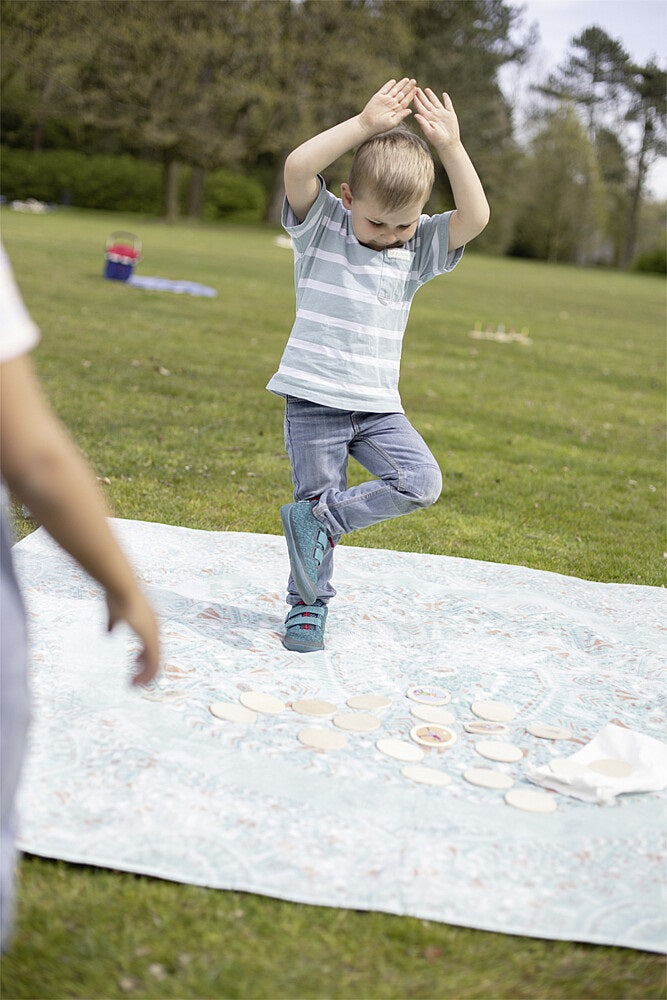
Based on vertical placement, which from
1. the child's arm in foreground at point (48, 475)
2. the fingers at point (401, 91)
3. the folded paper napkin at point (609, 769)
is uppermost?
the fingers at point (401, 91)

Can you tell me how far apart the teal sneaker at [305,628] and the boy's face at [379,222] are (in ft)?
4.00

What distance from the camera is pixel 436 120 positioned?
10.7ft

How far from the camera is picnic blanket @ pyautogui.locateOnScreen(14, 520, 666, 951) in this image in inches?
87.6

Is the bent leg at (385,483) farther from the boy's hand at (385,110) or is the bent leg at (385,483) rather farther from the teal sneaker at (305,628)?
the boy's hand at (385,110)

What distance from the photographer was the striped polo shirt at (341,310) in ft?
11.2

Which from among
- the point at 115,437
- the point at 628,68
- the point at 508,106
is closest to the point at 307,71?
the point at 508,106

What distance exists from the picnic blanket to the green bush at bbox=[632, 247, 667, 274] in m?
46.8

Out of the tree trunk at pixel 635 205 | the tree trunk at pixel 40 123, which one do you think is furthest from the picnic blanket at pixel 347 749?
the tree trunk at pixel 635 205

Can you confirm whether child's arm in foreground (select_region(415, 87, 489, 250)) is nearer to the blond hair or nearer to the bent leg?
the blond hair

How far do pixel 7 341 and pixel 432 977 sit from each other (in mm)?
1446

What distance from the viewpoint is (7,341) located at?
1206 millimetres

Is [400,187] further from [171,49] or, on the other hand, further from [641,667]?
[171,49]

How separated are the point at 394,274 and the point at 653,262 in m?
48.1

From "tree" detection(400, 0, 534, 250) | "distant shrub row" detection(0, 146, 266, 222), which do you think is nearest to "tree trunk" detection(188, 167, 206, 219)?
"distant shrub row" detection(0, 146, 266, 222)
